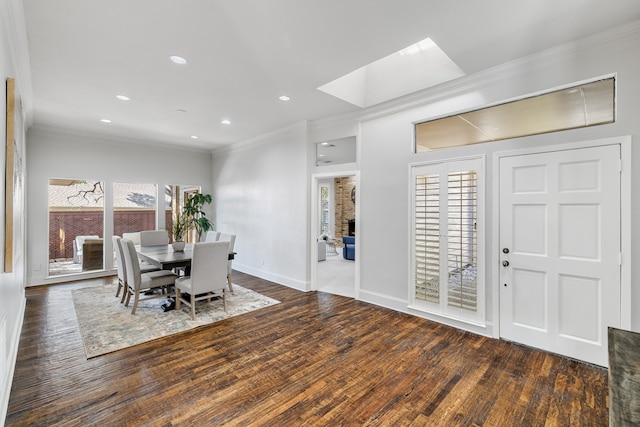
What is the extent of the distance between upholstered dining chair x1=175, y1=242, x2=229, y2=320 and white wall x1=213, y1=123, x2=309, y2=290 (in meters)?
1.56

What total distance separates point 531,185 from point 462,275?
1.22 metres

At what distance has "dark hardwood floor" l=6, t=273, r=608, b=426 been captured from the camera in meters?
1.98

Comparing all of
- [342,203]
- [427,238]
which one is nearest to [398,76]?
[427,238]

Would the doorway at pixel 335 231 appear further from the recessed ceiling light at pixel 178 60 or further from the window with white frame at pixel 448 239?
the recessed ceiling light at pixel 178 60

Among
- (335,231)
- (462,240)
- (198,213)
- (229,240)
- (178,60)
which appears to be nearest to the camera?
(178,60)

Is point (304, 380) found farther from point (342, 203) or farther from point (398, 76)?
point (342, 203)

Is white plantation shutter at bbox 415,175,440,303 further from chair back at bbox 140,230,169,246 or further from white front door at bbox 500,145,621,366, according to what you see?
chair back at bbox 140,230,169,246

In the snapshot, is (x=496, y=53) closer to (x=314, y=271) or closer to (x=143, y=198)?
(x=314, y=271)

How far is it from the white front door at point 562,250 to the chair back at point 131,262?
14.3 feet

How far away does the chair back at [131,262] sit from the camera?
145 inches

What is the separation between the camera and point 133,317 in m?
3.68

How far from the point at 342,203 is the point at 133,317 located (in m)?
8.00

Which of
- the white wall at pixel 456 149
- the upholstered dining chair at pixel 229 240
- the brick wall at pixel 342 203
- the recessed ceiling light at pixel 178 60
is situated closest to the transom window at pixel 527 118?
the white wall at pixel 456 149

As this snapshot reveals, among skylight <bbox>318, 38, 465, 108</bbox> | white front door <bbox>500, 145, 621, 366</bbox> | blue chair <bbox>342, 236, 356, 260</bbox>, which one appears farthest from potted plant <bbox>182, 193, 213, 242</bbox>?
white front door <bbox>500, 145, 621, 366</bbox>
